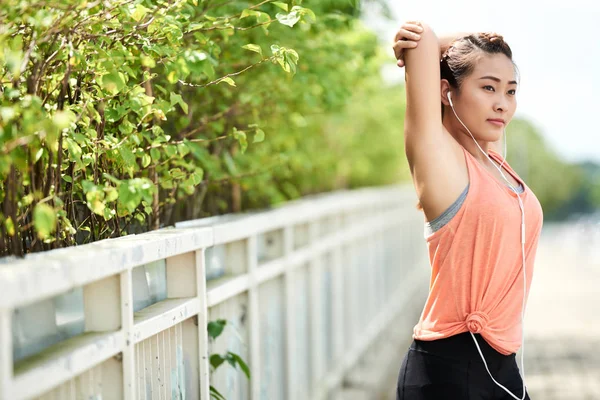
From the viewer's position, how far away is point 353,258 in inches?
357

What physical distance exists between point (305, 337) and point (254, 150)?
1.41 m

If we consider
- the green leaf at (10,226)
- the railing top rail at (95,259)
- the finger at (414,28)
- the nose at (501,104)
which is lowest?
the railing top rail at (95,259)

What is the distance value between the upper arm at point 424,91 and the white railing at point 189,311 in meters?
0.93

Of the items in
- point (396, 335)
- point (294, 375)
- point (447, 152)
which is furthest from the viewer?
point (396, 335)

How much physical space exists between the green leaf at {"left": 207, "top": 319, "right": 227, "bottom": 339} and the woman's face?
1616mm

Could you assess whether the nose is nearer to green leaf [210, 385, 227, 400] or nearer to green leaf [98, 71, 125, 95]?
green leaf [98, 71, 125, 95]

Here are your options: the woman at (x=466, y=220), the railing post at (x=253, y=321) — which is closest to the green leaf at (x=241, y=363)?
the railing post at (x=253, y=321)

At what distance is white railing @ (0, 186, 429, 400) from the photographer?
2.19m

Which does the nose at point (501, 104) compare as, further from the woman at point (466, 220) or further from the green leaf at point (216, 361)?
the green leaf at point (216, 361)

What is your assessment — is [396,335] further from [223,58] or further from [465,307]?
[465,307]

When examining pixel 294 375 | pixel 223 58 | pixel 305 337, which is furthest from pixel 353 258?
pixel 223 58

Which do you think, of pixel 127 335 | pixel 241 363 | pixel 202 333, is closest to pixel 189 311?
pixel 202 333

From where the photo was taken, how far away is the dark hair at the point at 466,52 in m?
2.78

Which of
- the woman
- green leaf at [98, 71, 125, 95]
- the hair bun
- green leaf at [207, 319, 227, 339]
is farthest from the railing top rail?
the hair bun
